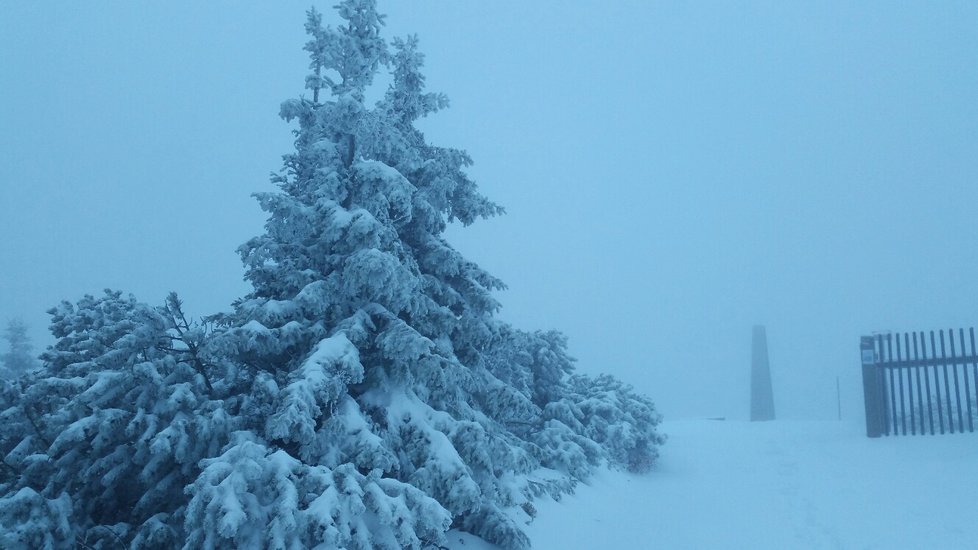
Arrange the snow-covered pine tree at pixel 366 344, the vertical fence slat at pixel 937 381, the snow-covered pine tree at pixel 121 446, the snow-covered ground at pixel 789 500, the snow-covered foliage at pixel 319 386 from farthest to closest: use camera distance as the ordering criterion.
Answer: the vertical fence slat at pixel 937 381 < the snow-covered ground at pixel 789 500 < the snow-covered pine tree at pixel 121 446 < the snow-covered foliage at pixel 319 386 < the snow-covered pine tree at pixel 366 344

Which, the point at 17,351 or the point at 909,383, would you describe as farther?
the point at 17,351

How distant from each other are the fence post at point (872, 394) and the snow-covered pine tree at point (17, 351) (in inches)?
1295

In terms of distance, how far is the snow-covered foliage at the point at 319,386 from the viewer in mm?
5828

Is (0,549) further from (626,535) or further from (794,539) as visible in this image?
(794,539)

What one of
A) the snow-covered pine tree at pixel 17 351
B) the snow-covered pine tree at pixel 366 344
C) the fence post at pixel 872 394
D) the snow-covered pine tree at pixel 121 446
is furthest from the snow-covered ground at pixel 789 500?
the snow-covered pine tree at pixel 17 351

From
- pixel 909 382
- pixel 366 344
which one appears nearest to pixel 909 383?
pixel 909 382

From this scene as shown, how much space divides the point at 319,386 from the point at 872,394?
1265 centimetres

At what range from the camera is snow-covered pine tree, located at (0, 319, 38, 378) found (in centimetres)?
2958

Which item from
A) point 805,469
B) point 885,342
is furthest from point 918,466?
point 885,342

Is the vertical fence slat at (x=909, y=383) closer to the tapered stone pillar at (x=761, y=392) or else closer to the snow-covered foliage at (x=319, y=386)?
the snow-covered foliage at (x=319, y=386)

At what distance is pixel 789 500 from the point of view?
11359 mm

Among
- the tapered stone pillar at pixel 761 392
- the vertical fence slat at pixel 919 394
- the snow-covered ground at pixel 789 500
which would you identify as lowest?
the snow-covered ground at pixel 789 500

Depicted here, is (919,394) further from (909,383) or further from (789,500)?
(789,500)

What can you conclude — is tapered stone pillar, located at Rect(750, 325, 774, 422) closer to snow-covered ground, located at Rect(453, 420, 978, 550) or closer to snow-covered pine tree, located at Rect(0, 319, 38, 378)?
snow-covered ground, located at Rect(453, 420, 978, 550)
